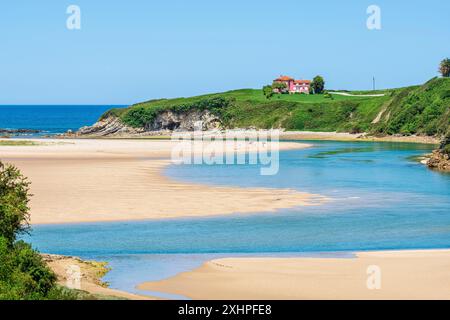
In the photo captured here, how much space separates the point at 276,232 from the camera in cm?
3086

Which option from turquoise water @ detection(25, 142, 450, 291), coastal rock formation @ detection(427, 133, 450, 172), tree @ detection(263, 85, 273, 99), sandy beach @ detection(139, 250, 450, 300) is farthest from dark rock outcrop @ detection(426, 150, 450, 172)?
tree @ detection(263, 85, 273, 99)

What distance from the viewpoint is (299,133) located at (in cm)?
12231

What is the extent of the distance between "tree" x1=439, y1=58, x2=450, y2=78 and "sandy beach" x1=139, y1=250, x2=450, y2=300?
342 feet

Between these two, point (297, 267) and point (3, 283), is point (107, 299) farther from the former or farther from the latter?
point (297, 267)

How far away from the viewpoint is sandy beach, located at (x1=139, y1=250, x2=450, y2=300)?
811 inches

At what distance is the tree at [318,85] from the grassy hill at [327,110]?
23.8 feet

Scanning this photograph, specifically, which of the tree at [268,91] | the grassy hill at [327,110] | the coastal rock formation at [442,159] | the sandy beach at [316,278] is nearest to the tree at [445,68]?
the grassy hill at [327,110]

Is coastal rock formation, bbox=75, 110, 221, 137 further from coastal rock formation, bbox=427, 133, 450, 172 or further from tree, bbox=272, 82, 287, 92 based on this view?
coastal rock formation, bbox=427, 133, 450, 172

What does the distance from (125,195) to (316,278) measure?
2049 centimetres

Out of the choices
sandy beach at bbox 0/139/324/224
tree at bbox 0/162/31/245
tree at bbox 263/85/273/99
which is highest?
tree at bbox 263/85/273/99

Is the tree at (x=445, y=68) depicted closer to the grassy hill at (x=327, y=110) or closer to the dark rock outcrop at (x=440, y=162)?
the grassy hill at (x=327, y=110)

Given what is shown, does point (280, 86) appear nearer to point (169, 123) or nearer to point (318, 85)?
point (318, 85)

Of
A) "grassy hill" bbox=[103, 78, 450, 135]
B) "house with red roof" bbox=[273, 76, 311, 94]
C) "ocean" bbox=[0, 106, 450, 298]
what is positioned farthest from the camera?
"house with red roof" bbox=[273, 76, 311, 94]
